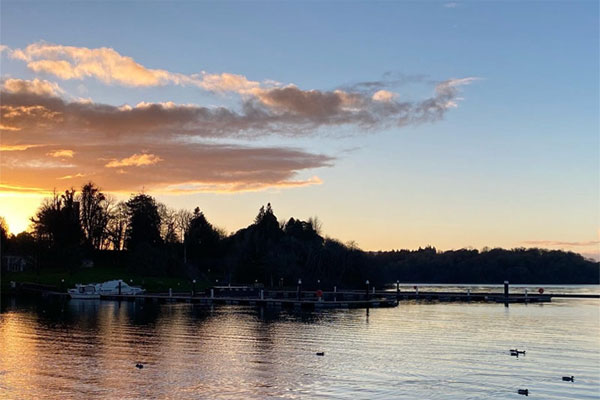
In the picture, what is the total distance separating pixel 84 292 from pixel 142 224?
34.4 meters

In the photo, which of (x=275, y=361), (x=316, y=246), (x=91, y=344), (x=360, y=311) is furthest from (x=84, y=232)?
(x=275, y=361)

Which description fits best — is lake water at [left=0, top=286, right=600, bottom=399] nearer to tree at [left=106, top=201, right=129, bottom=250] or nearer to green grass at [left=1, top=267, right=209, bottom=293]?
green grass at [left=1, top=267, right=209, bottom=293]

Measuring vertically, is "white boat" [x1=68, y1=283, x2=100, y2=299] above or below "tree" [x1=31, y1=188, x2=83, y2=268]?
below

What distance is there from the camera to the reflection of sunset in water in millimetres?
35156

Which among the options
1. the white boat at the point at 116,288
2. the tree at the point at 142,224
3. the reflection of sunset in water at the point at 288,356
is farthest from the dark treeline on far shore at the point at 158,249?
the reflection of sunset in water at the point at 288,356

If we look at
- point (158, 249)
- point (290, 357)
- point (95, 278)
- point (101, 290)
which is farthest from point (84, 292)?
point (290, 357)

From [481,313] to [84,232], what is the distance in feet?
293

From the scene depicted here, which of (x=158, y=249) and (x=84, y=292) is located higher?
(x=158, y=249)

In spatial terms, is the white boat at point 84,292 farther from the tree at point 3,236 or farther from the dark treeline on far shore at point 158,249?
the tree at point 3,236

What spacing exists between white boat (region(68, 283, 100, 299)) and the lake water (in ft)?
99.5

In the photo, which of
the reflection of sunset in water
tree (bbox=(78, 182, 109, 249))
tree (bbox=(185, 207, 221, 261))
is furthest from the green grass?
the reflection of sunset in water

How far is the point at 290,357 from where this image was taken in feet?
151

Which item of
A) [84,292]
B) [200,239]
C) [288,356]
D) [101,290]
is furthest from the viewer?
[200,239]

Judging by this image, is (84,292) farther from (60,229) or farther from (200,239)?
(200,239)
